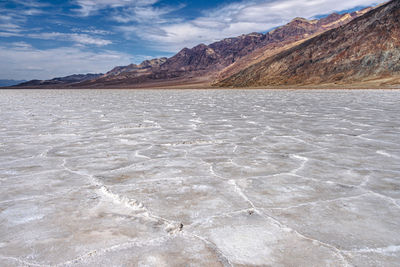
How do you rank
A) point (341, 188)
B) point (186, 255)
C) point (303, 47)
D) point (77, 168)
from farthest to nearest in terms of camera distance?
point (303, 47)
point (77, 168)
point (341, 188)
point (186, 255)

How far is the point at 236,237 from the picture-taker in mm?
1363

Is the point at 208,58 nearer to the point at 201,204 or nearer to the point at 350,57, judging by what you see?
the point at 350,57

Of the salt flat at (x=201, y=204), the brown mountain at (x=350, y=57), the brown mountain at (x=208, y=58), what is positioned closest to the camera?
the salt flat at (x=201, y=204)

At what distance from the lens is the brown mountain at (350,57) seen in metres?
34.5

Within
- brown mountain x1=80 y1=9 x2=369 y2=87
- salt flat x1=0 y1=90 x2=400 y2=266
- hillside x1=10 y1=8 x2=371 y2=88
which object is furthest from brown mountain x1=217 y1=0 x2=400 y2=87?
hillside x1=10 y1=8 x2=371 y2=88

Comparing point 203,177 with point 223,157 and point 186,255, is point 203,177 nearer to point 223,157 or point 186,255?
point 223,157

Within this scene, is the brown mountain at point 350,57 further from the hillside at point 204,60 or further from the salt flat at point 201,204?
the hillside at point 204,60

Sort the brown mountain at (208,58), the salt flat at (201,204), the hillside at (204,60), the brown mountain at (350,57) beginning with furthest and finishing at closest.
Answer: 1. the hillside at (204,60)
2. the brown mountain at (208,58)
3. the brown mountain at (350,57)
4. the salt flat at (201,204)

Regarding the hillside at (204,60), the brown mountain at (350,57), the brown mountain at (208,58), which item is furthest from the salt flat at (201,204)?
the brown mountain at (208,58)

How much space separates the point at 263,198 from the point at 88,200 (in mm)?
1054

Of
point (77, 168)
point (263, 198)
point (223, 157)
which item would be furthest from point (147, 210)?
point (223, 157)

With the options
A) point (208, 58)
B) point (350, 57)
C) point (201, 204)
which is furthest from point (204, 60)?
point (201, 204)

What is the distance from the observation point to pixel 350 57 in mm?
38438

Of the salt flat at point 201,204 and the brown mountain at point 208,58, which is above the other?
the brown mountain at point 208,58
